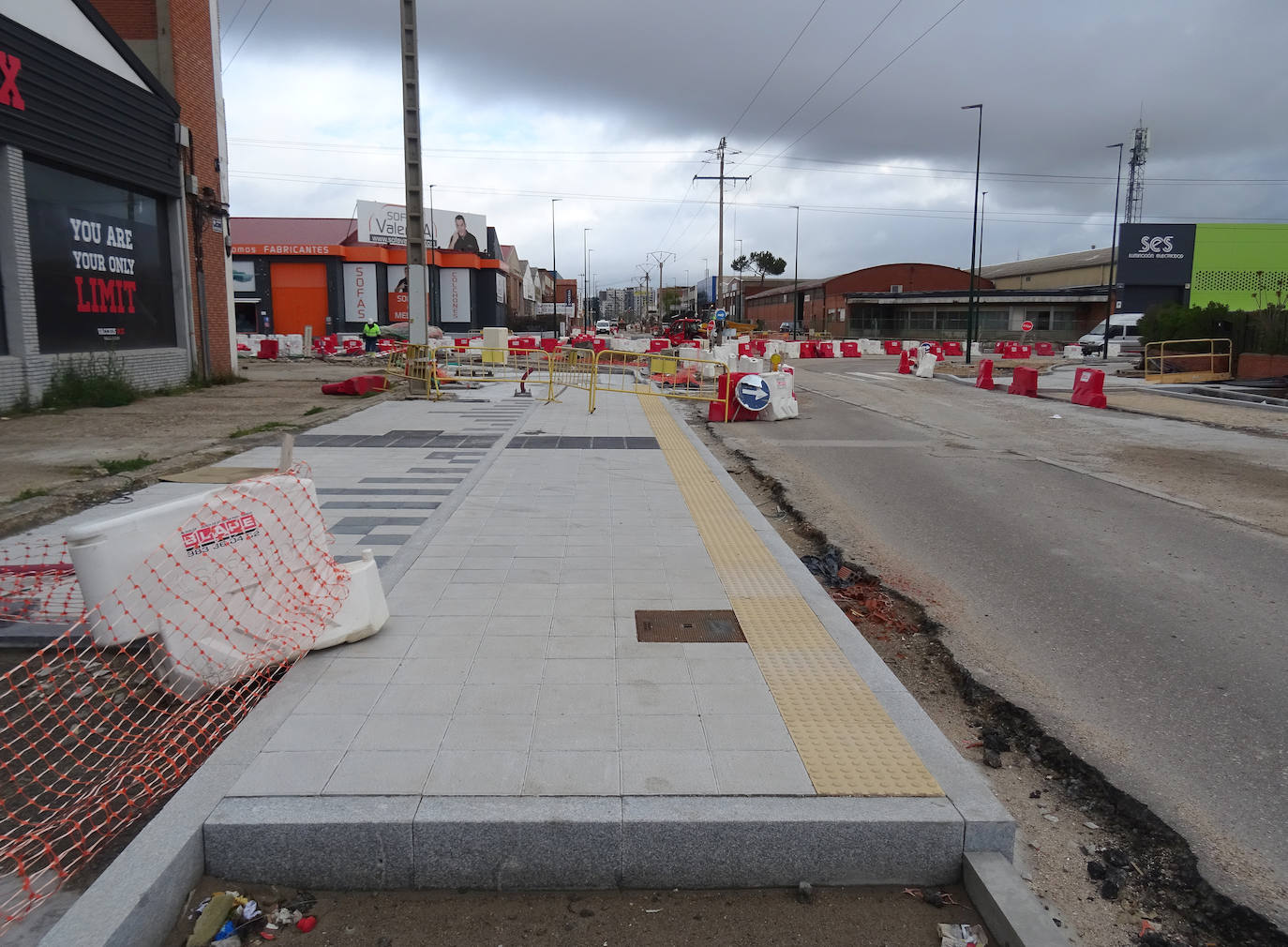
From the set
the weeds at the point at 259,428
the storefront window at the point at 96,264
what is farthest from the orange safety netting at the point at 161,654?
the storefront window at the point at 96,264

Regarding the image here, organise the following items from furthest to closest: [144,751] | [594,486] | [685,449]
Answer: [685,449]
[594,486]
[144,751]

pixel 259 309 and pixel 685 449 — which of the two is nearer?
pixel 685 449

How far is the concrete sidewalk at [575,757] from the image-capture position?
10.7ft

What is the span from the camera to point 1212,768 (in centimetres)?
411

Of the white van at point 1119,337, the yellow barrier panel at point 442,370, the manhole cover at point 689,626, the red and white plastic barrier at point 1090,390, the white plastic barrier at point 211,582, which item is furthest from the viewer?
the white van at point 1119,337

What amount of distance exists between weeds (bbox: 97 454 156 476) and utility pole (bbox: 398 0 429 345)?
9.98 metres

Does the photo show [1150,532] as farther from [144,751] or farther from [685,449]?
[144,751]

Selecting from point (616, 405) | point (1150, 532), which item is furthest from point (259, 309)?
point (1150, 532)

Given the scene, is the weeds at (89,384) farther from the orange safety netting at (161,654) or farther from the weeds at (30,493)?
the orange safety netting at (161,654)

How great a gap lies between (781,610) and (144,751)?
3.59 metres

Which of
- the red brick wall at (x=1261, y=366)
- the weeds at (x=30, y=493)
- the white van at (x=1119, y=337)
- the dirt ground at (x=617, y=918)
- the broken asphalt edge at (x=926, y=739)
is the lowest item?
the dirt ground at (x=617, y=918)

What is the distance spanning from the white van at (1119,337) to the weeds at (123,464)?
1836 inches

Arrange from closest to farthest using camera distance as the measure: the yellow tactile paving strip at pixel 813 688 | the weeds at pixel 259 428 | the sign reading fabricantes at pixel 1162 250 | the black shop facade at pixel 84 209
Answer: the yellow tactile paving strip at pixel 813 688
the weeds at pixel 259 428
the black shop facade at pixel 84 209
the sign reading fabricantes at pixel 1162 250

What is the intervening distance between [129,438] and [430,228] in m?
Result: 49.7
